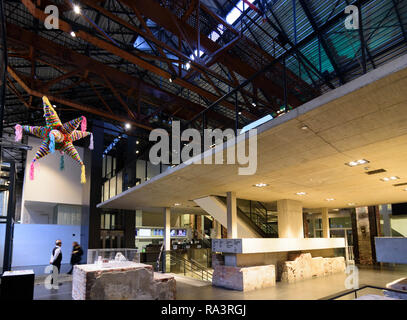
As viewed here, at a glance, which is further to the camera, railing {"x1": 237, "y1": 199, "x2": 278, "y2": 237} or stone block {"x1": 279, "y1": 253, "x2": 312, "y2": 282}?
railing {"x1": 237, "y1": 199, "x2": 278, "y2": 237}

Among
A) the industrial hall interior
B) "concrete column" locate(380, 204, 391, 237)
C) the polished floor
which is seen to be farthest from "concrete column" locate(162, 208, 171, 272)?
"concrete column" locate(380, 204, 391, 237)

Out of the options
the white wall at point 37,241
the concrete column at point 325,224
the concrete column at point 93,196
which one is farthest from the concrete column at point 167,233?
the concrete column at point 325,224

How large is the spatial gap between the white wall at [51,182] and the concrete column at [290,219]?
13.4m

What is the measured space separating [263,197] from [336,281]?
410 cm

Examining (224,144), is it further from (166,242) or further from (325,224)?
(325,224)

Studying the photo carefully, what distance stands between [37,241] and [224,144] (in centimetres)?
1685

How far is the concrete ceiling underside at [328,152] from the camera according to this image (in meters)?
4.12

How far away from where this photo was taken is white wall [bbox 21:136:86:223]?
18.0m

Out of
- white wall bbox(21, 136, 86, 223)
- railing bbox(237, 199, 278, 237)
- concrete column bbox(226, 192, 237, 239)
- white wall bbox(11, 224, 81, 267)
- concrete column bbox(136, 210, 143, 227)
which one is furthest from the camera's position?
concrete column bbox(136, 210, 143, 227)

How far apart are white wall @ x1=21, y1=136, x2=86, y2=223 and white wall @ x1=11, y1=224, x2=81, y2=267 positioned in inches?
67.4

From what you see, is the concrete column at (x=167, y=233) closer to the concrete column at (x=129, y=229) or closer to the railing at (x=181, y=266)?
the railing at (x=181, y=266)

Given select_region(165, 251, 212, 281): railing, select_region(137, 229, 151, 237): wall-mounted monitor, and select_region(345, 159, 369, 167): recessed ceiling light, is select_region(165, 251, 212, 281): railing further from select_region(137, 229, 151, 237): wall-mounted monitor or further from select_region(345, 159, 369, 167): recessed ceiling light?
select_region(345, 159, 369, 167): recessed ceiling light

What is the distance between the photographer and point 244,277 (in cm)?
960
